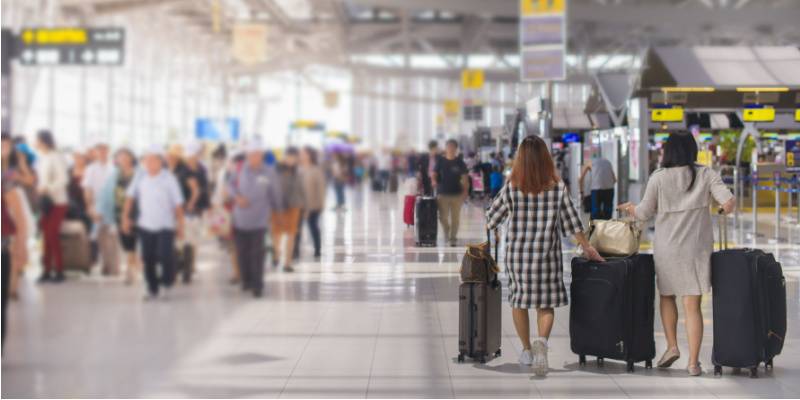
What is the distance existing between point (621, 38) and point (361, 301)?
35794 millimetres

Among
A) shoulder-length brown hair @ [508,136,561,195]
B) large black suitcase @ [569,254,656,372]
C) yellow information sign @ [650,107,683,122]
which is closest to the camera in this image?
shoulder-length brown hair @ [508,136,561,195]

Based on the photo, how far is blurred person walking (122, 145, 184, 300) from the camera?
10.0ft

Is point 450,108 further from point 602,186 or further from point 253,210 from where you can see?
point 253,210

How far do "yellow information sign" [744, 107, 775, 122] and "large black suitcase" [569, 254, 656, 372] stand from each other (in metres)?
11.6

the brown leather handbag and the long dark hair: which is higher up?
the long dark hair

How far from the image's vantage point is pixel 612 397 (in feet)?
14.5

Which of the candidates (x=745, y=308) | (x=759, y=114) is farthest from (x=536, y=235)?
(x=759, y=114)

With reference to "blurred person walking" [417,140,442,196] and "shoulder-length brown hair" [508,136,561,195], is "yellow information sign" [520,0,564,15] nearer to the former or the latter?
"blurred person walking" [417,140,442,196]

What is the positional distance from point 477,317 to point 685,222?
138 centimetres

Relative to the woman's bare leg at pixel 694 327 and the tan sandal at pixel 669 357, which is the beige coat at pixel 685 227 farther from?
the tan sandal at pixel 669 357

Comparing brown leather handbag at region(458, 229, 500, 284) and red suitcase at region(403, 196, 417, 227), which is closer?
brown leather handbag at region(458, 229, 500, 284)

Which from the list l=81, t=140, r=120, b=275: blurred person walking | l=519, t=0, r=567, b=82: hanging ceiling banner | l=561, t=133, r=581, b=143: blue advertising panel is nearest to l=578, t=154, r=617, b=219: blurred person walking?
l=519, t=0, r=567, b=82: hanging ceiling banner

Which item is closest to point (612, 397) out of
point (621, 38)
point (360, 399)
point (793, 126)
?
point (360, 399)

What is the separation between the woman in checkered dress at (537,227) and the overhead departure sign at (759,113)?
11803 mm
